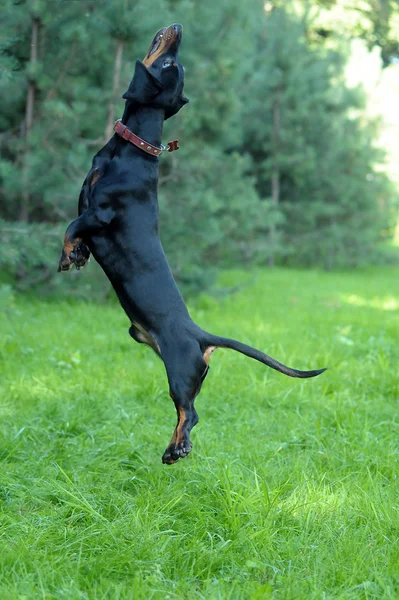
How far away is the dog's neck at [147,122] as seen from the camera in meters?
2.52

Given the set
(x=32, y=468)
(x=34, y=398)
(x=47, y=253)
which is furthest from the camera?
(x=47, y=253)

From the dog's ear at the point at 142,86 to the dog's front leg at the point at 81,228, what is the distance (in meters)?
0.43

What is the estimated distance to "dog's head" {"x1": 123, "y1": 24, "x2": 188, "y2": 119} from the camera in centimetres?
239

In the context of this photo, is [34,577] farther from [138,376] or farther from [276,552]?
[138,376]

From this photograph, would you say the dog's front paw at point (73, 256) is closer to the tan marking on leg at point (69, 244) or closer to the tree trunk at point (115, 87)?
the tan marking on leg at point (69, 244)

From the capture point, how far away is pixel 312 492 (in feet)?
10.6

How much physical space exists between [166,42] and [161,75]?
116 mm

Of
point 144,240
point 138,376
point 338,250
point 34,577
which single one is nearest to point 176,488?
point 34,577

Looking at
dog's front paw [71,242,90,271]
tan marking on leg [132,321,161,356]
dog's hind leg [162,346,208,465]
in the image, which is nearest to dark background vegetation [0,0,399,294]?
dog's front paw [71,242,90,271]

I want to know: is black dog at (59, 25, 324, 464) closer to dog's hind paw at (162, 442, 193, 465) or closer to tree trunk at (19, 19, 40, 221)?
dog's hind paw at (162, 442, 193, 465)

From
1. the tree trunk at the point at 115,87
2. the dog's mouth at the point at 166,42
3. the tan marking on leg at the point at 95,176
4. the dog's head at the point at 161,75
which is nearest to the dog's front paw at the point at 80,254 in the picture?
the tan marking on leg at the point at 95,176

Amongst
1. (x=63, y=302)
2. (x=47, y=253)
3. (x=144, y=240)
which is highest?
(x=144, y=240)

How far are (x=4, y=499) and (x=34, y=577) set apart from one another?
2.41 ft

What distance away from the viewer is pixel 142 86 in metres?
2.44
